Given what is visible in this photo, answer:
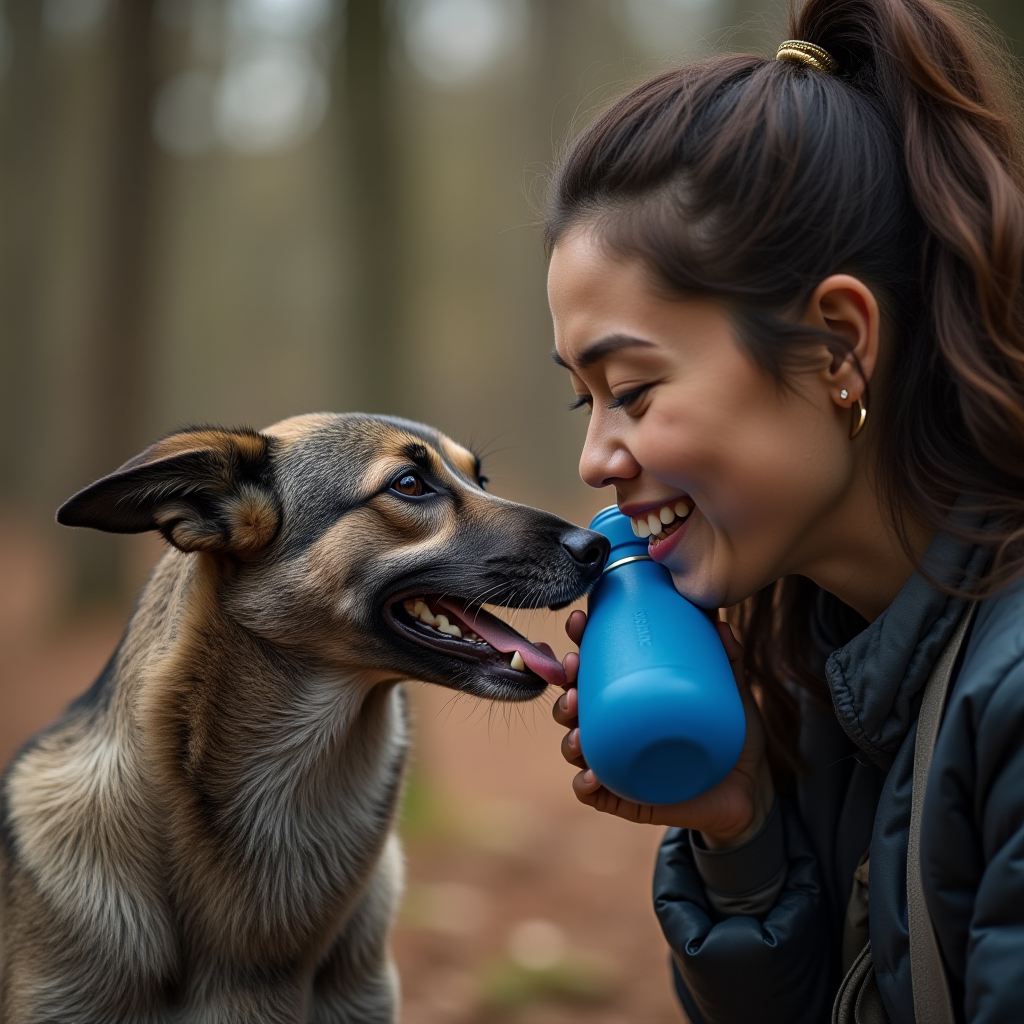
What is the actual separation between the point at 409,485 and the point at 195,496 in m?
0.62

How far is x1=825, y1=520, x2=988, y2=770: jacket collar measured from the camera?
2127mm

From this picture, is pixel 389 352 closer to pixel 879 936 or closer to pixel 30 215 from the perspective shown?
pixel 30 215

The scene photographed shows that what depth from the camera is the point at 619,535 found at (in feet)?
8.94

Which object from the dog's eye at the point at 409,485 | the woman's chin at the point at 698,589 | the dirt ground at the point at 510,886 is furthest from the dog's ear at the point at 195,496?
the woman's chin at the point at 698,589

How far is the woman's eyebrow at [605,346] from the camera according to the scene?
2.18m

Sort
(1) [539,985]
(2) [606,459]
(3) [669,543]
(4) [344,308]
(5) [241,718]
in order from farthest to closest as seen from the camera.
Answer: (4) [344,308]
(1) [539,985]
(5) [241,718]
(3) [669,543]
(2) [606,459]

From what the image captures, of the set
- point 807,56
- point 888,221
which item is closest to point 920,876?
point 888,221

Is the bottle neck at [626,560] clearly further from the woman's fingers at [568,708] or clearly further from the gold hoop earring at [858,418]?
the gold hoop earring at [858,418]

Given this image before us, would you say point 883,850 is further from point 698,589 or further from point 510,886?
point 510,886

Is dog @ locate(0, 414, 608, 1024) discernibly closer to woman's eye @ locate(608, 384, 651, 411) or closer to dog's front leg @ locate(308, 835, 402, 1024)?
dog's front leg @ locate(308, 835, 402, 1024)

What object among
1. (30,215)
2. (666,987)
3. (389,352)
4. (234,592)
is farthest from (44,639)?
(234,592)

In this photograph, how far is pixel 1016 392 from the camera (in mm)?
2055

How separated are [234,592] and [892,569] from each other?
5.45ft

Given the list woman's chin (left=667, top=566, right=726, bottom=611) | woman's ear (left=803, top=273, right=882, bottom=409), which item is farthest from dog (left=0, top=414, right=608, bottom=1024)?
woman's ear (left=803, top=273, right=882, bottom=409)
